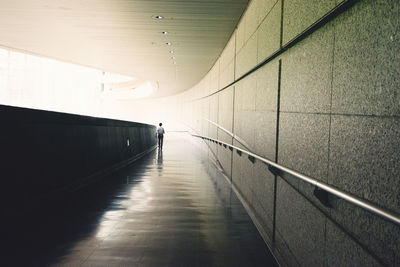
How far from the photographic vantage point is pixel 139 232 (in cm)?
448

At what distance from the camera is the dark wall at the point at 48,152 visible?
441cm

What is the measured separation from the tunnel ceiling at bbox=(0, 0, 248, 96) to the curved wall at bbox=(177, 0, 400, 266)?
343 cm

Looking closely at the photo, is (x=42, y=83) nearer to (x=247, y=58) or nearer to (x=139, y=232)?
(x=247, y=58)

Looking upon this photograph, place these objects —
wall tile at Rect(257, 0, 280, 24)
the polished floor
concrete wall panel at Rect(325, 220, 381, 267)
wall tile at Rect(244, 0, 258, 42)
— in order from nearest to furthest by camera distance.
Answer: concrete wall panel at Rect(325, 220, 381, 267), the polished floor, wall tile at Rect(257, 0, 280, 24), wall tile at Rect(244, 0, 258, 42)

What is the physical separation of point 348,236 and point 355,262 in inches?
6.5

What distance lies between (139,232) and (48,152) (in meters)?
2.12

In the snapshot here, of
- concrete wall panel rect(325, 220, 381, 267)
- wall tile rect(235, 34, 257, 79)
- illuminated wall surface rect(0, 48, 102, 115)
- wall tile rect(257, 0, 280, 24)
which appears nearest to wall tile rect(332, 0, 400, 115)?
concrete wall panel rect(325, 220, 381, 267)

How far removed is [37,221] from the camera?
15.3ft

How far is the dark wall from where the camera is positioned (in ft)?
14.5

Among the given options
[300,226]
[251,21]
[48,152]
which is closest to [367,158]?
[300,226]

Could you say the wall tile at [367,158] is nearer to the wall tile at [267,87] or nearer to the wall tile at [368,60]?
the wall tile at [368,60]

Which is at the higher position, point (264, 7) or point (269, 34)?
point (264, 7)

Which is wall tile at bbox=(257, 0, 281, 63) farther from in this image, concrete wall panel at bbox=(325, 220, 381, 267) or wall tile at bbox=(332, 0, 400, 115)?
concrete wall panel at bbox=(325, 220, 381, 267)

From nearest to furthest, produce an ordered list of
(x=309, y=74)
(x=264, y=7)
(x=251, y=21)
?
1. (x=309, y=74)
2. (x=264, y=7)
3. (x=251, y=21)
